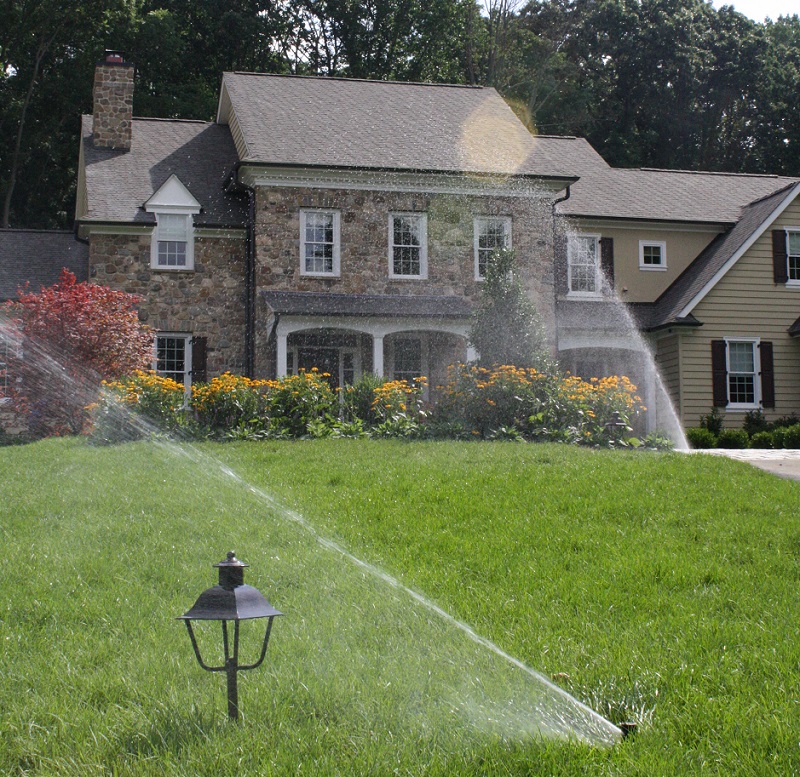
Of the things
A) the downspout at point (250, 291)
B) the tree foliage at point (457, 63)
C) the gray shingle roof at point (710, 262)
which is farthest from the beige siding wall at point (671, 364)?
the tree foliage at point (457, 63)

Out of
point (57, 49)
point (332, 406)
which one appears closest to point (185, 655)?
point (332, 406)

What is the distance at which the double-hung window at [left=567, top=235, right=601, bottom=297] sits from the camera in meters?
23.4

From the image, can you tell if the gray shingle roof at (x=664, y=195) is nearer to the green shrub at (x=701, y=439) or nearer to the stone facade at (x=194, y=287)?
the green shrub at (x=701, y=439)

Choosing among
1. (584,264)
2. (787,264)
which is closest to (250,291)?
(584,264)

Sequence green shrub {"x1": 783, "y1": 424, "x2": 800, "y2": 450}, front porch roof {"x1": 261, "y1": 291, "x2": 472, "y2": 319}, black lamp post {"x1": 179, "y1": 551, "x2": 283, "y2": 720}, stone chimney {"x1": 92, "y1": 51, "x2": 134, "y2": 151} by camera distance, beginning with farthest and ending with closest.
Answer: stone chimney {"x1": 92, "y1": 51, "x2": 134, "y2": 151} → front porch roof {"x1": 261, "y1": 291, "x2": 472, "y2": 319} → green shrub {"x1": 783, "y1": 424, "x2": 800, "y2": 450} → black lamp post {"x1": 179, "y1": 551, "x2": 283, "y2": 720}

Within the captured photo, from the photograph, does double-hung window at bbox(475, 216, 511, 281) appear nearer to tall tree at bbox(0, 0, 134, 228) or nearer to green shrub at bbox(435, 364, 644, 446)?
green shrub at bbox(435, 364, 644, 446)

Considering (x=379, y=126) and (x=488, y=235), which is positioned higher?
(x=379, y=126)

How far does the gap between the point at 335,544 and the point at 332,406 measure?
7030mm

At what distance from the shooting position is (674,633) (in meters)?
5.13

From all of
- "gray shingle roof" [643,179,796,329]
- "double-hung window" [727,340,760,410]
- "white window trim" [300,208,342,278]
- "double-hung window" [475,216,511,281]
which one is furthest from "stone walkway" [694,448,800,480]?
"white window trim" [300,208,342,278]

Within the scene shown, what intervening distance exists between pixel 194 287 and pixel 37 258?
412 centimetres

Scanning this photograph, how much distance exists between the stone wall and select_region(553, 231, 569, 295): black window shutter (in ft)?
32.5

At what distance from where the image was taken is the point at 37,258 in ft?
73.2

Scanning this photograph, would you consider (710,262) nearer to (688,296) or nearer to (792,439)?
(688,296)
